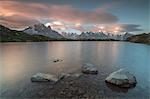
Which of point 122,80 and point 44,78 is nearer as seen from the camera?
point 122,80

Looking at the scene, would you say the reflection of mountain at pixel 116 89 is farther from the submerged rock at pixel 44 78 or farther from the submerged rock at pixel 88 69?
the submerged rock at pixel 44 78

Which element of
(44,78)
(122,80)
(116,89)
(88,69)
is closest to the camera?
(116,89)

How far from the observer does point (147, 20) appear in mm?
4160

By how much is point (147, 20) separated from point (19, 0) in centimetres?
325

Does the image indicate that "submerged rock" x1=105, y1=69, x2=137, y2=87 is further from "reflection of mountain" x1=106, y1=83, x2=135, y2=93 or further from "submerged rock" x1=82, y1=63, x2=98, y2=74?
"submerged rock" x1=82, y1=63, x2=98, y2=74

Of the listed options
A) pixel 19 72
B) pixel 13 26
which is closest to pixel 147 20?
pixel 13 26

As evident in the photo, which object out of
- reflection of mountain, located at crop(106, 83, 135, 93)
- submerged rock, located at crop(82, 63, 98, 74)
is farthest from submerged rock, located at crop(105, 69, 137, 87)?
submerged rock, located at crop(82, 63, 98, 74)

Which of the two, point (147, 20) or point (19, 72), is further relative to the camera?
point (19, 72)

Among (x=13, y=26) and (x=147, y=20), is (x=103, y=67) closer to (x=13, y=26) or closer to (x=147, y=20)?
(x=147, y=20)

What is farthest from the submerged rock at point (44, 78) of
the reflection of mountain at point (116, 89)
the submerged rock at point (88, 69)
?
the reflection of mountain at point (116, 89)

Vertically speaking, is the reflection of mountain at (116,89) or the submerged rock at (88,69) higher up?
the submerged rock at (88,69)

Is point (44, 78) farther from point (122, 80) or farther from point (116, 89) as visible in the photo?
point (122, 80)

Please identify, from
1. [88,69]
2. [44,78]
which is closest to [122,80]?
[88,69]

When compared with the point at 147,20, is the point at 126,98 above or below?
below
